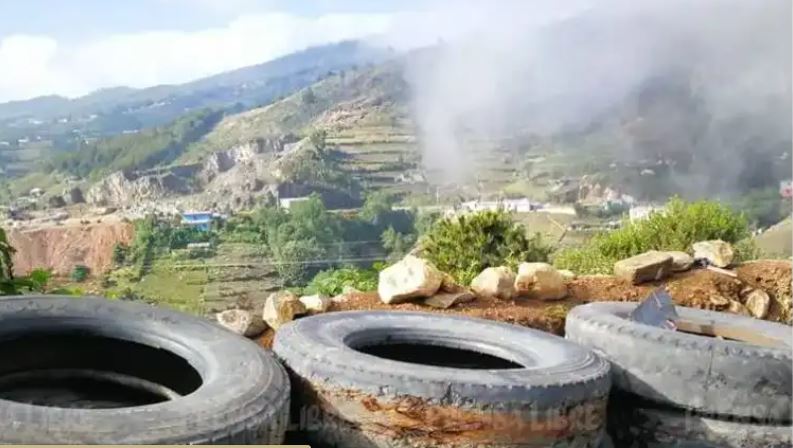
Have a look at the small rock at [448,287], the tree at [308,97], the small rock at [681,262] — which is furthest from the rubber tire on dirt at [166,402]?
the tree at [308,97]

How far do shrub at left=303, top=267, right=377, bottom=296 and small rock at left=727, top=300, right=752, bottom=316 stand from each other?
2855 mm

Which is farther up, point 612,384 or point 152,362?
point 152,362

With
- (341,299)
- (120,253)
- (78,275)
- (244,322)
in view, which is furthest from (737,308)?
(120,253)

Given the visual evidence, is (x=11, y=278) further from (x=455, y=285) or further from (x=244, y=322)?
(x=455, y=285)

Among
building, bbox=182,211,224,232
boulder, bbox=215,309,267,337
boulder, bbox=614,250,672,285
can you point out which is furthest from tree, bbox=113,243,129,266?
boulder, bbox=215,309,267,337

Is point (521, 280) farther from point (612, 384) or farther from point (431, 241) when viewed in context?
point (431, 241)

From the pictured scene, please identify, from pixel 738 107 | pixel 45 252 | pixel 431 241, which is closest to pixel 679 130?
pixel 738 107

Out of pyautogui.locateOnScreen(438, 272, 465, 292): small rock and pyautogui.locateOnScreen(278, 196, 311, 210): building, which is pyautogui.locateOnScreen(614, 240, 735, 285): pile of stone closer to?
pyautogui.locateOnScreen(438, 272, 465, 292): small rock

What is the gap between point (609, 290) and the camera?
6.48 metres

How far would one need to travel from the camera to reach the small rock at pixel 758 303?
6557mm

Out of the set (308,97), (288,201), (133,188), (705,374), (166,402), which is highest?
(308,97)

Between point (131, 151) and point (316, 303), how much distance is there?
3279 centimetres

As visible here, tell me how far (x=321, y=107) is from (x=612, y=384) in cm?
4050

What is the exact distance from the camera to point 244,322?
5.18 meters
